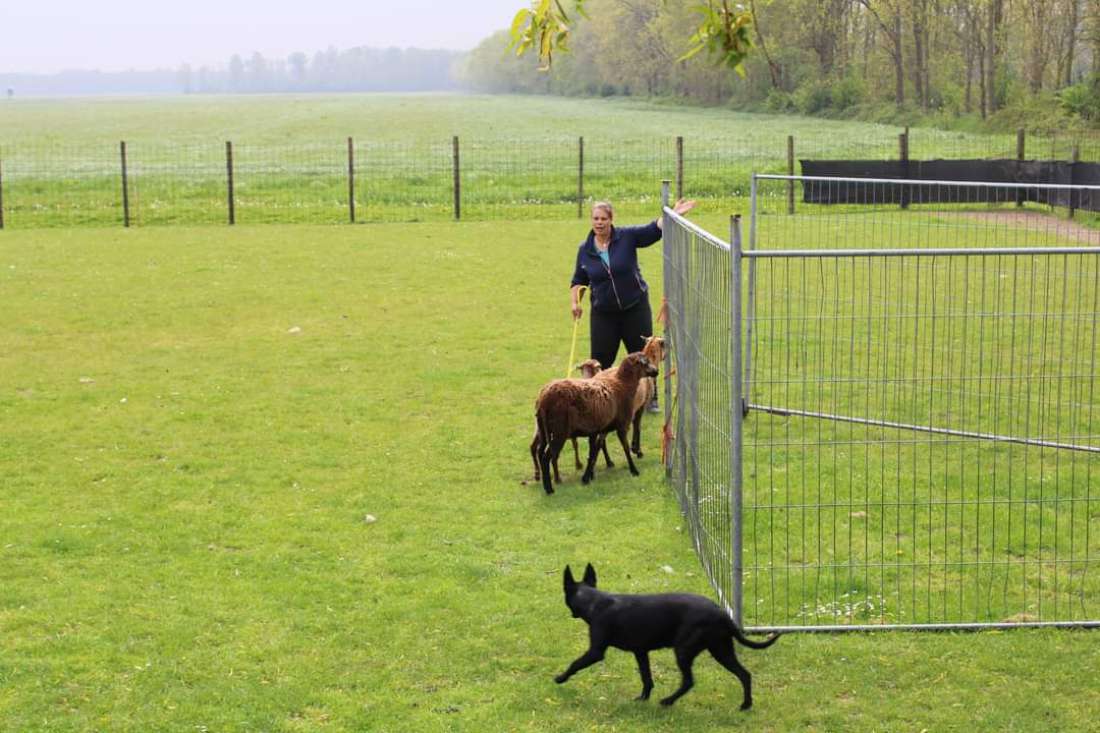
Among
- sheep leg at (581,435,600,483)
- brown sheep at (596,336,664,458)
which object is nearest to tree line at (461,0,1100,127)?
brown sheep at (596,336,664,458)

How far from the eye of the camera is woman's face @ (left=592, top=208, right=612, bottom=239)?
11.3 m

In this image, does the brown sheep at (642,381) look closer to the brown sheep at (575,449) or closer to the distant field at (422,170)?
the brown sheep at (575,449)

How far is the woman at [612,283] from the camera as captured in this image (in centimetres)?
1143

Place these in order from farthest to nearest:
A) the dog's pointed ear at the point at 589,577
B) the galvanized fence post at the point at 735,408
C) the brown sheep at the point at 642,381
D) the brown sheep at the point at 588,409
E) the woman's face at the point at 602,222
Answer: the woman's face at the point at 602,222 < the brown sheep at the point at 642,381 < the brown sheep at the point at 588,409 < the galvanized fence post at the point at 735,408 < the dog's pointed ear at the point at 589,577

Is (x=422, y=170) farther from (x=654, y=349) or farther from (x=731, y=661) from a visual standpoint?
(x=731, y=661)

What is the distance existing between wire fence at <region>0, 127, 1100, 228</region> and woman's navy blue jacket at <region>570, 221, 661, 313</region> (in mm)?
12777

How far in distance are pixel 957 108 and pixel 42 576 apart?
63.3 m

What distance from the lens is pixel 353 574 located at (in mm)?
8594

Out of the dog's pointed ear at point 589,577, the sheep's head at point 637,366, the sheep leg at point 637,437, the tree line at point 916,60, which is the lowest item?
the sheep leg at point 637,437

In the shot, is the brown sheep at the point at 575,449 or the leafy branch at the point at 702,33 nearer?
the leafy branch at the point at 702,33

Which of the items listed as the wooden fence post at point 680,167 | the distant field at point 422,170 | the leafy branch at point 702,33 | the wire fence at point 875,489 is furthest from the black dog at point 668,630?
the distant field at point 422,170

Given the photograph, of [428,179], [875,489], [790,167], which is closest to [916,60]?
[428,179]

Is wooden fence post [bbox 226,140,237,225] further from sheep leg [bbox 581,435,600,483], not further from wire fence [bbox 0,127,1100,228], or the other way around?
sheep leg [bbox 581,435,600,483]

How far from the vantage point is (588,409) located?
1030cm
